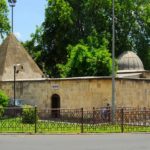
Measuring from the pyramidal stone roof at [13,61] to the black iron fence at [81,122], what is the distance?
11925 millimetres

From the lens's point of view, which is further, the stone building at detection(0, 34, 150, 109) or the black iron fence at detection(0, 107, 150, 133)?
the stone building at detection(0, 34, 150, 109)

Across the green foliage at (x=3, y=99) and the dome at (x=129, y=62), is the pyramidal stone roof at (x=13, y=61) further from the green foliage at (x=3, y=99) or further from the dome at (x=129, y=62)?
the dome at (x=129, y=62)

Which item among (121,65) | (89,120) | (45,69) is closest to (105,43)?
(121,65)

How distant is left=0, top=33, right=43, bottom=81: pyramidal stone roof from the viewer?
140 ft

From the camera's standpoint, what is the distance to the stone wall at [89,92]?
3534 centimetres

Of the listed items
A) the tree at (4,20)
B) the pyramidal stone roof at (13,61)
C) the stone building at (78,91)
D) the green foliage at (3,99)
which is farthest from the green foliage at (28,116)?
the tree at (4,20)

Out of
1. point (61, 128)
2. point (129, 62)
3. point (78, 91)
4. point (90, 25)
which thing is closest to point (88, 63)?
point (78, 91)

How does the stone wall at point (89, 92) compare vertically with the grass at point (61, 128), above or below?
above

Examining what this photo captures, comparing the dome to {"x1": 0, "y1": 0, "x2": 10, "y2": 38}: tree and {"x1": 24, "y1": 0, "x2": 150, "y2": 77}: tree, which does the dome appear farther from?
{"x1": 0, "y1": 0, "x2": 10, "y2": 38}: tree

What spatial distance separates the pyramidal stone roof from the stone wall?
4.72 m

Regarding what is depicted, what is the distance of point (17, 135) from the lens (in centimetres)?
2295

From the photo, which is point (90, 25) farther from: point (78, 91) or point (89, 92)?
point (89, 92)

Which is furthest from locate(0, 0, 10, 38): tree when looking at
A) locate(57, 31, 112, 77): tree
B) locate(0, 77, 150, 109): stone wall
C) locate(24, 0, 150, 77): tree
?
locate(0, 77, 150, 109): stone wall

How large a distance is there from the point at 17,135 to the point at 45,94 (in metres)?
14.9
